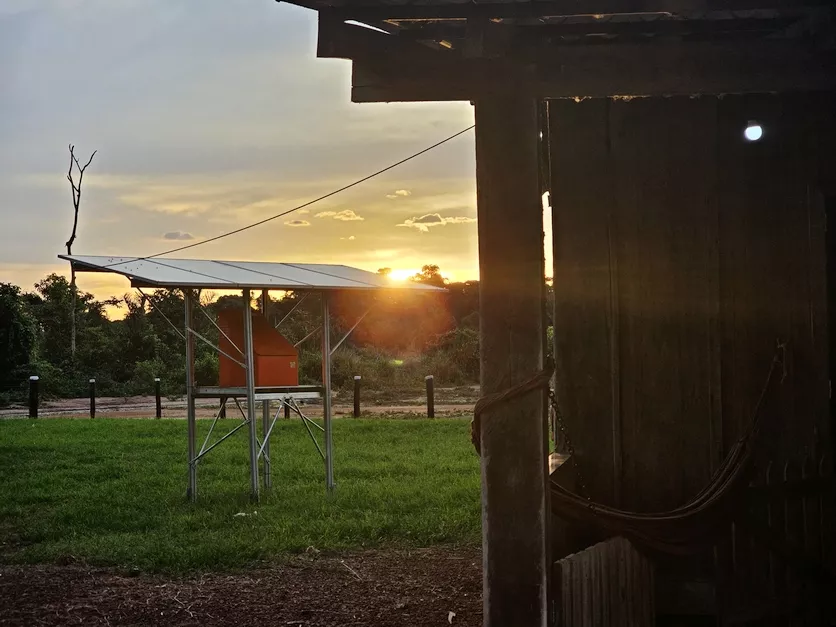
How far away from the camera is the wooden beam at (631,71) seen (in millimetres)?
A: 3586

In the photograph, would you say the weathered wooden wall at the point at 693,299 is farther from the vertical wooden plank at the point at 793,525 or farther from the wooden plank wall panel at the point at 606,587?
the wooden plank wall panel at the point at 606,587

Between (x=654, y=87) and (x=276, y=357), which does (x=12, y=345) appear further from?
(x=654, y=87)

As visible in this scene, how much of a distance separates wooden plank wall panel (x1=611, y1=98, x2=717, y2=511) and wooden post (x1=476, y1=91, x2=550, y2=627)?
4.56 feet

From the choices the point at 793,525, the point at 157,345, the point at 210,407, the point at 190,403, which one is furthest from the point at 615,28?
the point at 157,345

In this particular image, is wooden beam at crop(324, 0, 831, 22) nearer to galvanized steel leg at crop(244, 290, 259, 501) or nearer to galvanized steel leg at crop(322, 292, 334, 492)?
galvanized steel leg at crop(244, 290, 259, 501)

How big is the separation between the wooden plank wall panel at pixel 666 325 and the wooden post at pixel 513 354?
1.39m

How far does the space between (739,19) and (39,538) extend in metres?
7.38

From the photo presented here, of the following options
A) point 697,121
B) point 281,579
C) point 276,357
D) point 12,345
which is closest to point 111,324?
point 12,345

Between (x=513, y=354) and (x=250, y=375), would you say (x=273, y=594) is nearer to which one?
(x=513, y=354)

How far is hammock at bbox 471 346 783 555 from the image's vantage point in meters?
4.02

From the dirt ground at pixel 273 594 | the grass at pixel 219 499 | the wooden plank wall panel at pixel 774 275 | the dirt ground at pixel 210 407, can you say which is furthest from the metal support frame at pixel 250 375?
the dirt ground at pixel 210 407

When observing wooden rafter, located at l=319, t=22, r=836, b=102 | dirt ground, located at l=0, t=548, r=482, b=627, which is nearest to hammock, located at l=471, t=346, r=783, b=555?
wooden rafter, located at l=319, t=22, r=836, b=102

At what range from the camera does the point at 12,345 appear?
2761 centimetres

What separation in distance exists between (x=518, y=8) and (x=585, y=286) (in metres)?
1.88
